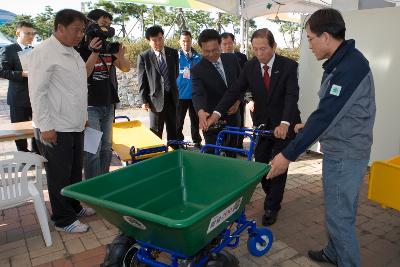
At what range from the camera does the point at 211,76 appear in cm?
381

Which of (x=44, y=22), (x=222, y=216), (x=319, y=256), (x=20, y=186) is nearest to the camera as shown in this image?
(x=222, y=216)

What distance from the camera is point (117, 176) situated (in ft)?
7.46

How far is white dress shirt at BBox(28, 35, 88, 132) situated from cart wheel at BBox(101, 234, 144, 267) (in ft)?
4.20

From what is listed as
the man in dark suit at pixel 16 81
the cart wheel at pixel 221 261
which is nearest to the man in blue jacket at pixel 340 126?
the cart wheel at pixel 221 261

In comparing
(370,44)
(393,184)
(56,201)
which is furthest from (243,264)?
(370,44)

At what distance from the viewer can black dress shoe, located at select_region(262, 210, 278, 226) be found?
3492mm

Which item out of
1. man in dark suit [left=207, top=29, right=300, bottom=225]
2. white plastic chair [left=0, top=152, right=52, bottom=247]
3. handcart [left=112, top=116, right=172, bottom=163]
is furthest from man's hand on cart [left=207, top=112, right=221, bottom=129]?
white plastic chair [left=0, top=152, right=52, bottom=247]

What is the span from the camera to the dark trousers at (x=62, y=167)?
10.1 ft

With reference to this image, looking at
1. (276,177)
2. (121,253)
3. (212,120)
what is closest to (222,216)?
(121,253)

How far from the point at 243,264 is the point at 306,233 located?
85 cm

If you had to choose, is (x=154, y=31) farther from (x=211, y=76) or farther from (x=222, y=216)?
(x=222, y=216)

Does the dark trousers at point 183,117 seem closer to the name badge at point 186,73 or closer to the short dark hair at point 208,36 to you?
the name badge at point 186,73

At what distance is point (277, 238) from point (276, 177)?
1.94ft

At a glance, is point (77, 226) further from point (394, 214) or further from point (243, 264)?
point (394, 214)
